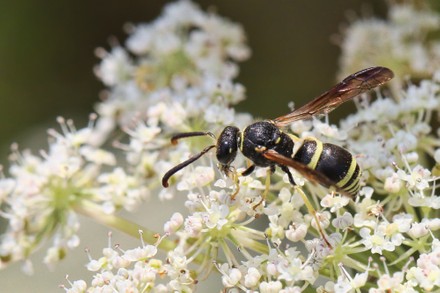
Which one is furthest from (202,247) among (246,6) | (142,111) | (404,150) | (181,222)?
(246,6)

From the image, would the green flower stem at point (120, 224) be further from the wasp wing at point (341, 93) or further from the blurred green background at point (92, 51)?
the blurred green background at point (92, 51)

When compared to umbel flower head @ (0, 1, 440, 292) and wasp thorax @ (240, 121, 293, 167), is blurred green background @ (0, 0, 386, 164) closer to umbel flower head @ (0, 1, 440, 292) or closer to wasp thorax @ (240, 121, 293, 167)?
umbel flower head @ (0, 1, 440, 292)

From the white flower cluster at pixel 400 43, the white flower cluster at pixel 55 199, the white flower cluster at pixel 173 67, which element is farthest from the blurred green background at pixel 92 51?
the white flower cluster at pixel 55 199

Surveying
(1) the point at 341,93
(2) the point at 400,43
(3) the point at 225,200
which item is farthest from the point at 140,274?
(2) the point at 400,43

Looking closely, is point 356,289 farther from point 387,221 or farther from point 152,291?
point 152,291

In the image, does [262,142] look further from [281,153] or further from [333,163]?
[333,163]

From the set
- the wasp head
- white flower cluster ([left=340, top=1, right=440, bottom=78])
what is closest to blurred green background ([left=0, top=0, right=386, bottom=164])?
white flower cluster ([left=340, top=1, right=440, bottom=78])
